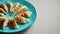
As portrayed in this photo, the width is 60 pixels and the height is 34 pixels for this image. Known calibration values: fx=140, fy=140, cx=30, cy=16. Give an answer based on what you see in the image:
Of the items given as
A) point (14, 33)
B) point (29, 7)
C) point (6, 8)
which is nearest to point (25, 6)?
point (29, 7)

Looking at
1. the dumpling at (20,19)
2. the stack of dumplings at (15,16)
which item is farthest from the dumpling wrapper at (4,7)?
the dumpling at (20,19)

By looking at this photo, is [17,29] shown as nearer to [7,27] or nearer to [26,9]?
[7,27]

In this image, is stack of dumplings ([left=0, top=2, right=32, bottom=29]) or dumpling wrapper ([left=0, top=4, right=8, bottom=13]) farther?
dumpling wrapper ([left=0, top=4, right=8, bottom=13])

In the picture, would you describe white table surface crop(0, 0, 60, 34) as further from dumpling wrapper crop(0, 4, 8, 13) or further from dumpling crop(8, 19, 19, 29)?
dumpling wrapper crop(0, 4, 8, 13)

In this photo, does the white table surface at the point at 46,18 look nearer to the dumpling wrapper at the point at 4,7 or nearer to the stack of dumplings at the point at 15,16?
the stack of dumplings at the point at 15,16

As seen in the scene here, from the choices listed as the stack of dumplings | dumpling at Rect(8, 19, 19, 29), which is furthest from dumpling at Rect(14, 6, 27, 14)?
dumpling at Rect(8, 19, 19, 29)

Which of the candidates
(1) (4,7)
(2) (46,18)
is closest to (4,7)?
(1) (4,7)

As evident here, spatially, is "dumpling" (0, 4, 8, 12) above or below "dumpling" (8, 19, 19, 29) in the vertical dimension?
above

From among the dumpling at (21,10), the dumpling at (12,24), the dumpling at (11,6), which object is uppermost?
the dumpling at (11,6)
